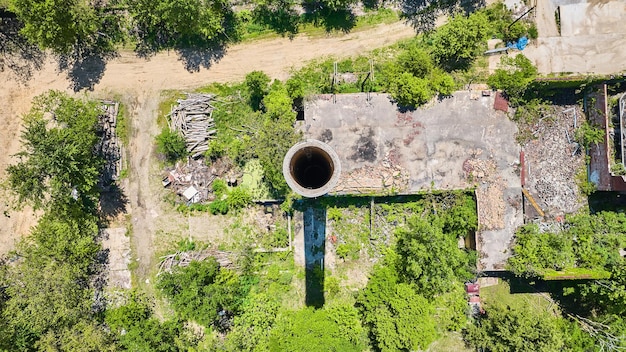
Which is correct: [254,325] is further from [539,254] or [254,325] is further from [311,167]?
[539,254]

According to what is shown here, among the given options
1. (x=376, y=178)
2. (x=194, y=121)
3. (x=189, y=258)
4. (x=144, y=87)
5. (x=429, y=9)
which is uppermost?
(x=429, y=9)

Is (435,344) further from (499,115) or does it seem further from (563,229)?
(499,115)

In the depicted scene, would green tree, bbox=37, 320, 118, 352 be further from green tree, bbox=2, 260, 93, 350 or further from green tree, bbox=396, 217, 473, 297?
green tree, bbox=396, 217, 473, 297

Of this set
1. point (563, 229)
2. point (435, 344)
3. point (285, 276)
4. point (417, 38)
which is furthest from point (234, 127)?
point (563, 229)

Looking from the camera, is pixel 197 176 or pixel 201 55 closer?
pixel 197 176

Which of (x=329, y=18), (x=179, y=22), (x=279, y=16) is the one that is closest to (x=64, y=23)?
(x=179, y=22)

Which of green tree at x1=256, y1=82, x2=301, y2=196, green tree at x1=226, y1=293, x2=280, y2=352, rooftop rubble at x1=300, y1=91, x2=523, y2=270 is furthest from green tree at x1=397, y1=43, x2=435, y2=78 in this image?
green tree at x1=226, y1=293, x2=280, y2=352
